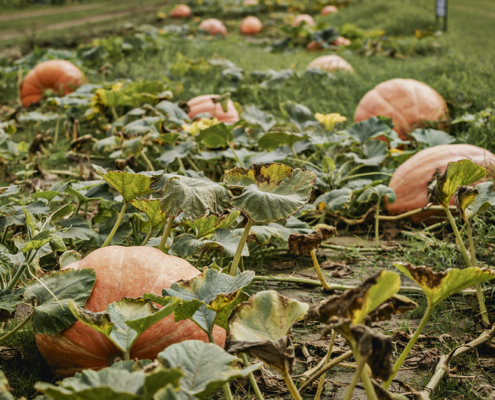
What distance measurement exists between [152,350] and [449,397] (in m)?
0.77

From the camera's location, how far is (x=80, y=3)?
1844cm

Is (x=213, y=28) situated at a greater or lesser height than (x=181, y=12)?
lesser

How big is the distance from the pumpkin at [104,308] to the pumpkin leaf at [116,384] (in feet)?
1.44

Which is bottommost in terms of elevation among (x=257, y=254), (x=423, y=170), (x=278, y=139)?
(x=257, y=254)

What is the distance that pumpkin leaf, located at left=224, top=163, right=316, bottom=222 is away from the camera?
52.7 inches

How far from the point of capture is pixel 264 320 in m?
1.15

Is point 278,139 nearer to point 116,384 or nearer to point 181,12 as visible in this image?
point 116,384

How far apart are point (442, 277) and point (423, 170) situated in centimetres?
152

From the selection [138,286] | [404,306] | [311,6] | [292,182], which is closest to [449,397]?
[404,306]

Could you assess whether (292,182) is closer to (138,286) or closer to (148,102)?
(138,286)

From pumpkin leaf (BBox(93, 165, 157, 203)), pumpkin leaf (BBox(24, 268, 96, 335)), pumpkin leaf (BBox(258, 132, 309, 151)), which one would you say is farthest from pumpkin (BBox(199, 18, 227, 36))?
pumpkin leaf (BBox(24, 268, 96, 335))

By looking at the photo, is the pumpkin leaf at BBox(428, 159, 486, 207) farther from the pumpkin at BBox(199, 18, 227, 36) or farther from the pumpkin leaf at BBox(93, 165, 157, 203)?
the pumpkin at BBox(199, 18, 227, 36)

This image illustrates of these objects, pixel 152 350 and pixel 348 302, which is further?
pixel 152 350

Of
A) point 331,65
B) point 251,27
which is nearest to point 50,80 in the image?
point 331,65
